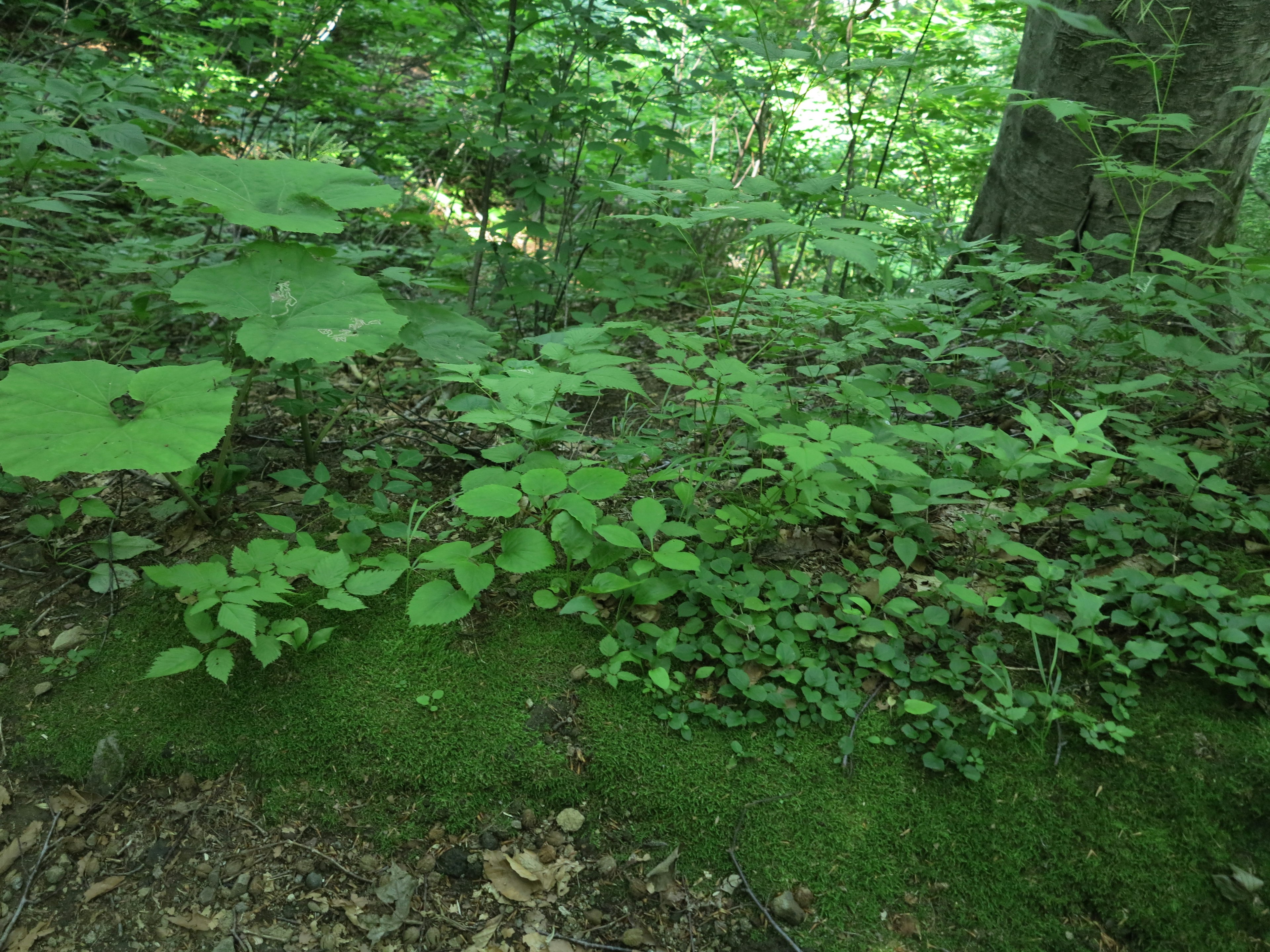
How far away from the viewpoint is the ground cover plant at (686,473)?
160 centimetres

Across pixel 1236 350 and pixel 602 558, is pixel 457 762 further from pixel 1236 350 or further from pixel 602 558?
pixel 1236 350

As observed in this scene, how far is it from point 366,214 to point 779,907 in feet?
16.6

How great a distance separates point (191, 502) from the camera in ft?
6.40

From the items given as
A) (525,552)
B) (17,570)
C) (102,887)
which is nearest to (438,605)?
(525,552)

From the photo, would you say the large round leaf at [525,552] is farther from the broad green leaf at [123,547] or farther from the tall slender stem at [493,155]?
the tall slender stem at [493,155]

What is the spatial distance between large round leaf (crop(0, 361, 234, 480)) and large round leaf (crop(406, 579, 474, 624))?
1.81 feet

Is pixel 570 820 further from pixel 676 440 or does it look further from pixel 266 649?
pixel 676 440

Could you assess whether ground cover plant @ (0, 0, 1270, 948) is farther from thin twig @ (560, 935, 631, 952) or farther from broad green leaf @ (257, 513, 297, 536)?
thin twig @ (560, 935, 631, 952)

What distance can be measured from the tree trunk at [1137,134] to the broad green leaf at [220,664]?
3.11 meters

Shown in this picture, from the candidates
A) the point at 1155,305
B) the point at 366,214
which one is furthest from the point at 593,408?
the point at 366,214

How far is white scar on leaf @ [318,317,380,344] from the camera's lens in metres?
1.77

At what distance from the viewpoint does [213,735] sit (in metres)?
→ 1.63

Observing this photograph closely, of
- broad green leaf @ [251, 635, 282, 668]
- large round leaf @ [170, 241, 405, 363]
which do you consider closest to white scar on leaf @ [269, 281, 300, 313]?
large round leaf @ [170, 241, 405, 363]

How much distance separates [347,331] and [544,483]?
2.20 ft
